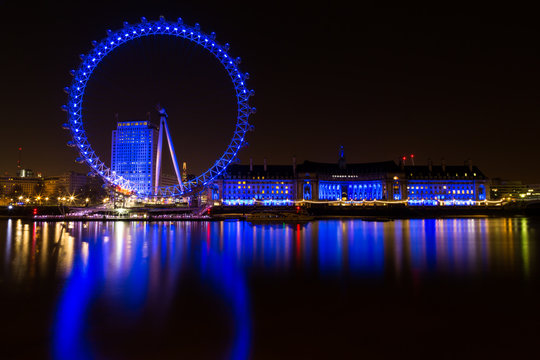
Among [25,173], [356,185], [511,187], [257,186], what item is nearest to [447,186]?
[356,185]

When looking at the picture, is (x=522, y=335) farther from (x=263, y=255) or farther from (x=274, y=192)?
(x=274, y=192)

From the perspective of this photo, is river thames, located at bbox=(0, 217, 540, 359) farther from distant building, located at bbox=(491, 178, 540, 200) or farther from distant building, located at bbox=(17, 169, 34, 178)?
distant building, located at bbox=(17, 169, 34, 178)

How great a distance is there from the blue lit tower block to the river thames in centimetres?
9325

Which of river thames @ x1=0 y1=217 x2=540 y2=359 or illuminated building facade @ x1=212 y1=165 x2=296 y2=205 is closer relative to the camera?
river thames @ x1=0 y1=217 x2=540 y2=359

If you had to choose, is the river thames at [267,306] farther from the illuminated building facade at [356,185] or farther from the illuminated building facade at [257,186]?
the illuminated building facade at [257,186]

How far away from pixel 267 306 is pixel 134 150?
105 m

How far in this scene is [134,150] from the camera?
349 ft

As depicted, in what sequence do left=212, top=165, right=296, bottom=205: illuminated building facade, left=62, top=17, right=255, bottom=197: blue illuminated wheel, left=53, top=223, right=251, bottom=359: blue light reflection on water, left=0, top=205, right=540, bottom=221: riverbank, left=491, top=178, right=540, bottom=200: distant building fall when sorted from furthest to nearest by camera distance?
left=491, top=178, right=540, bottom=200: distant building
left=212, top=165, right=296, bottom=205: illuminated building facade
left=0, top=205, right=540, bottom=221: riverbank
left=62, top=17, right=255, bottom=197: blue illuminated wheel
left=53, top=223, right=251, bottom=359: blue light reflection on water

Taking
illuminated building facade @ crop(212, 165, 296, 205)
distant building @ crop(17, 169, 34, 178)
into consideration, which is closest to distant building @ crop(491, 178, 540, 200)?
illuminated building facade @ crop(212, 165, 296, 205)

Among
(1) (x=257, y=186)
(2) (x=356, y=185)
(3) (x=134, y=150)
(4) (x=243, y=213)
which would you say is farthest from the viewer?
(3) (x=134, y=150)

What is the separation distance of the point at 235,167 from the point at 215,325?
2961 inches

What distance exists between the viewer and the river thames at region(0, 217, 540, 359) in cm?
638

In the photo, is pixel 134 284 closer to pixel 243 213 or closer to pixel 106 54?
pixel 106 54

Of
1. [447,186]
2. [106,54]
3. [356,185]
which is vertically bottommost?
[447,186]
